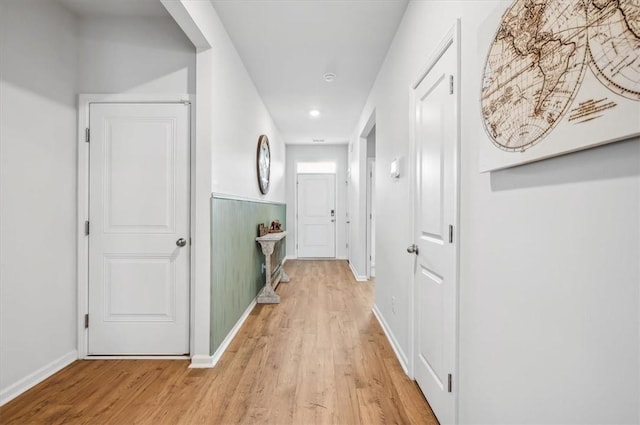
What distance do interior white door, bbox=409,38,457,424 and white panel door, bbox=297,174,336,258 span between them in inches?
205

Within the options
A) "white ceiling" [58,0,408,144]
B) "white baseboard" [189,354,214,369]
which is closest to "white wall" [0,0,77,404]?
"white ceiling" [58,0,408,144]

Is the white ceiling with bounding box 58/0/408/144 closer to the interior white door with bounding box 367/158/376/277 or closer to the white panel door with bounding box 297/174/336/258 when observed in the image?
the interior white door with bounding box 367/158/376/277

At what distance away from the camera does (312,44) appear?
2865 millimetres

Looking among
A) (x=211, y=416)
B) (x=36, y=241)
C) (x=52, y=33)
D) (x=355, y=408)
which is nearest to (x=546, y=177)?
(x=355, y=408)

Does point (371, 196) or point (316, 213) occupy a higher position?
point (371, 196)

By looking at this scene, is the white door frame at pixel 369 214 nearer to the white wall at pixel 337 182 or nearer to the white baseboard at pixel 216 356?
the white wall at pixel 337 182

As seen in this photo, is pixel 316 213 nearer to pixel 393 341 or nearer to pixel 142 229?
pixel 393 341

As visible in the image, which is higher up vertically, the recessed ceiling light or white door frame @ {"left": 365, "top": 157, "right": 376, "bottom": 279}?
the recessed ceiling light

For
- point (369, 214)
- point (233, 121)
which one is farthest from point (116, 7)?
point (369, 214)

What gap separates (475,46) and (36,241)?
105 inches

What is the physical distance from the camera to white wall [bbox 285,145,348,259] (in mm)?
7246

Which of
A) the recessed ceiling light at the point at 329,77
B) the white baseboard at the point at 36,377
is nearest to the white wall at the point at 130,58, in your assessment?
the recessed ceiling light at the point at 329,77

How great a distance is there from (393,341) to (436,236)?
1.25m

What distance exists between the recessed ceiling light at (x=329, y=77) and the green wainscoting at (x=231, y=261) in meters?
1.63
